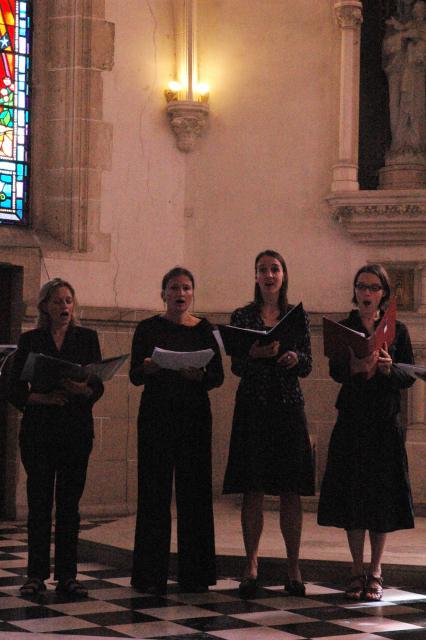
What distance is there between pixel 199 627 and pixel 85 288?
4184 mm

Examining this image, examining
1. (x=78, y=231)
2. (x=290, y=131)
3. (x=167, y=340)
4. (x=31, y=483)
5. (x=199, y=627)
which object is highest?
(x=290, y=131)

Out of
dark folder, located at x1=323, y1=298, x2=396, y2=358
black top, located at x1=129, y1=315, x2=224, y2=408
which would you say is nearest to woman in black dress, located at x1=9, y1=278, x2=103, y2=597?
black top, located at x1=129, y1=315, x2=224, y2=408

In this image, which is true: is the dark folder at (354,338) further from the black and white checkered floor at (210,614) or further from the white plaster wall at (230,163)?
the white plaster wall at (230,163)

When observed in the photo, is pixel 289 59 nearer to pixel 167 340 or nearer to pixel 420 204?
pixel 420 204

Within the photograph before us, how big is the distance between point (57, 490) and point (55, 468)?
99 mm

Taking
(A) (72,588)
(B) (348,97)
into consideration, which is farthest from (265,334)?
(B) (348,97)

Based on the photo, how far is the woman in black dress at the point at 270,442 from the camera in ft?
17.6

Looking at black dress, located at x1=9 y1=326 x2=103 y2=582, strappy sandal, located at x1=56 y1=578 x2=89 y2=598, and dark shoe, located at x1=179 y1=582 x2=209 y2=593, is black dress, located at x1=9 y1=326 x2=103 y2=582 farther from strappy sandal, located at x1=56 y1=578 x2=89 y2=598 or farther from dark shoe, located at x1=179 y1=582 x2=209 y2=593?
dark shoe, located at x1=179 y1=582 x2=209 y2=593

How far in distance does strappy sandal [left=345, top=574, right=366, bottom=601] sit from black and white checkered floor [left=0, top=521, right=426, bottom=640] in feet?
0.16

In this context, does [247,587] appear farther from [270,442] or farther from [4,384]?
[4,384]

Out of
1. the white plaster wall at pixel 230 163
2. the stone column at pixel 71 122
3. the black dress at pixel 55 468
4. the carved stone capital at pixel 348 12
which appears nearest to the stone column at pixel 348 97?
the carved stone capital at pixel 348 12

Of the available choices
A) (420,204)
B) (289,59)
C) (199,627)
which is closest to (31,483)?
(199,627)

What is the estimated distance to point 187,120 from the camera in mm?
8836

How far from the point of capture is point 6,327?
840cm
